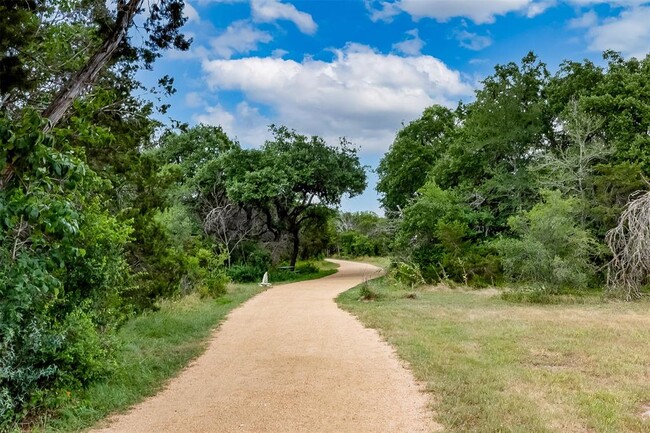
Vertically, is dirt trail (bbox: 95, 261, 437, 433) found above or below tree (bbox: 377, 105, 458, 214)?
below

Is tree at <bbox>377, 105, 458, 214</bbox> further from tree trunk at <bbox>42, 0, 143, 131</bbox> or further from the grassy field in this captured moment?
tree trunk at <bbox>42, 0, 143, 131</bbox>

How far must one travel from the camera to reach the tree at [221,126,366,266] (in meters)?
25.0

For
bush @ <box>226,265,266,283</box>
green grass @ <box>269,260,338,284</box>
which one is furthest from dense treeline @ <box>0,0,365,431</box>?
green grass @ <box>269,260,338,284</box>

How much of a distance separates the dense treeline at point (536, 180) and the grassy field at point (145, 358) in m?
9.74

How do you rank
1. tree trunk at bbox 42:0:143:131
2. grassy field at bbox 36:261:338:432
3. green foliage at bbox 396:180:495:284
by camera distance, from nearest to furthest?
1. grassy field at bbox 36:261:338:432
2. tree trunk at bbox 42:0:143:131
3. green foliage at bbox 396:180:495:284

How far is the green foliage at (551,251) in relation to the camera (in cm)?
1469

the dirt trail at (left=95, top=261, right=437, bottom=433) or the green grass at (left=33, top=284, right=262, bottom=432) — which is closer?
the dirt trail at (left=95, top=261, right=437, bottom=433)

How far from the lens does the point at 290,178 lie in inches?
1012

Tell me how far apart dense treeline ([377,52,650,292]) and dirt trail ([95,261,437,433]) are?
8.19 m

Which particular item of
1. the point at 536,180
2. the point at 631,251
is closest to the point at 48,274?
the point at 631,251

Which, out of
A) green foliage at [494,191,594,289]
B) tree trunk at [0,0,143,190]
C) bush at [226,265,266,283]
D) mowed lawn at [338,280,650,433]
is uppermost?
tree trunk at [0,0,143,190]

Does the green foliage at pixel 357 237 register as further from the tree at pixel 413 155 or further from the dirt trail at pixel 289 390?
the dirt trail at pixel 289 390

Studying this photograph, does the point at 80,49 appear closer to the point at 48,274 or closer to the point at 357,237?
the point at 48,274

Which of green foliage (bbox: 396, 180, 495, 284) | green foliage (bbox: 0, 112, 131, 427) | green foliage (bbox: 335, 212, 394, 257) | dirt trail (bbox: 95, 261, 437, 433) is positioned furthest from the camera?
green foliage (bbox: 335, 212, 394, 257)
